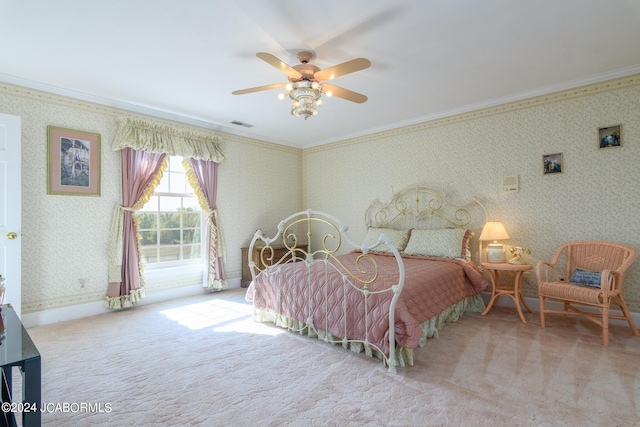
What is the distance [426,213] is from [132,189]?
4.04 m

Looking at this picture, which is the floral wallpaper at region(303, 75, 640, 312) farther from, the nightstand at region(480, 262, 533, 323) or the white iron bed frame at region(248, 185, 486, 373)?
the nightstand at region(480, 262, 533, 323)

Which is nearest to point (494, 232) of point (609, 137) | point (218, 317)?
point (609, 137)

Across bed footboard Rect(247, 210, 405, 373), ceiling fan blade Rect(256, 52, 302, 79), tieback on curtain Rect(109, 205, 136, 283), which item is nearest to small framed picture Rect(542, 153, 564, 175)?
bed footboard Rect(247, 210, 405, 373)

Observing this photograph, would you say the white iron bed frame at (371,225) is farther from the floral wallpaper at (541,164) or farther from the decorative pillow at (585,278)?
the decorative pillow at (585,278)

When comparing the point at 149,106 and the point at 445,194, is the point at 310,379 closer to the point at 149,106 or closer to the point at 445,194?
the point at 445,194

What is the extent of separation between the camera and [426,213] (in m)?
4.73

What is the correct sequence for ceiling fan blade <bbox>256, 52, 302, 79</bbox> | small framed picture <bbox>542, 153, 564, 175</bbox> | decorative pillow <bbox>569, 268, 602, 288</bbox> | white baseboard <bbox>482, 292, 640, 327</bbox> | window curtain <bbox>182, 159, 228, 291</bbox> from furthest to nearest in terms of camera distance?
window curtain <bbox>182, 159, 228, 291</bbox> < small framed picture <bbox>542, 153, 564, 175</bbox> < white baseboard <bbox>482, 292, 640, 327</bbox> < decorative pillow <bbox>569, 268, 602, 288</bbox> < ceiling fan blade <bbox>256, 52, 302, 79</bbox>

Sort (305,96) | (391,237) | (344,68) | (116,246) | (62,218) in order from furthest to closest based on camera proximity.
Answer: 1. (391,237)
2. (116,246)
3. (62,218)
4. (305,96)
5. (344,68)

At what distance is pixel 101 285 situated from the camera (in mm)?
3945

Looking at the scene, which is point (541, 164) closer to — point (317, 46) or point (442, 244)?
point (442, 244)

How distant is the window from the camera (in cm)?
447

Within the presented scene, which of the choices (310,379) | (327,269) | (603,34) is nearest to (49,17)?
(327,269)

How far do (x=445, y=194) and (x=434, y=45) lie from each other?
2307 millimetres

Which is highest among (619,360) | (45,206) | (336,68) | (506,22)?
(506,22)
